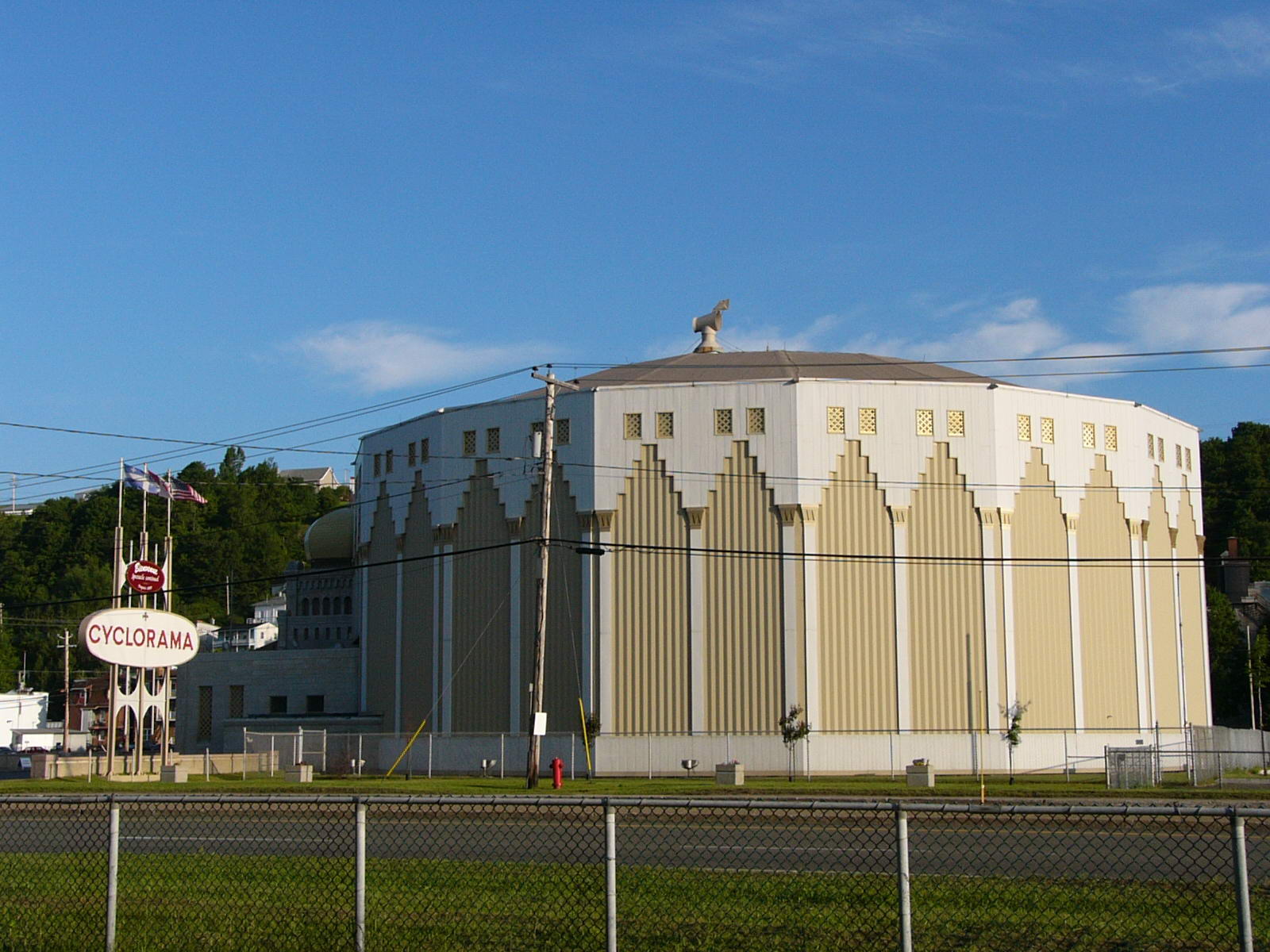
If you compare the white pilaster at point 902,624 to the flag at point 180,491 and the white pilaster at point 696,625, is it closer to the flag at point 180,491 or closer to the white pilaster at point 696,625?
the white pilaster at point 696,625

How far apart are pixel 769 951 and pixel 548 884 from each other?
3959 millimetres

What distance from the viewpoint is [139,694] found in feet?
147

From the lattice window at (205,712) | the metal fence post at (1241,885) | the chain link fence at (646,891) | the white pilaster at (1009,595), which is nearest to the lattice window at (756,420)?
the white pilaster at (1009,595)

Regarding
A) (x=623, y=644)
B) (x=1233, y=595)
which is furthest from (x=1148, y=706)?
(x=1233, y=595)

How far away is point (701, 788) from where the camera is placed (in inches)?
1489

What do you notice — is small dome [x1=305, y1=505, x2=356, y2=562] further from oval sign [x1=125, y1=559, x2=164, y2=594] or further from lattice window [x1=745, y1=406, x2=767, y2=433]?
lattice window [x1=745, y1=406, x2=767, y2=433]

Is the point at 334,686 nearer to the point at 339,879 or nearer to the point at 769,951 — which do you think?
the point at 339,879

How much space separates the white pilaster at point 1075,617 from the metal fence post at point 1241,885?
140ft

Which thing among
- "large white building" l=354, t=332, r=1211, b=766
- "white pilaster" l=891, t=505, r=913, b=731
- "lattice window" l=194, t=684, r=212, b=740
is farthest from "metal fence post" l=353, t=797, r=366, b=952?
"lattice window" l=194, t=684, r=212, b=740

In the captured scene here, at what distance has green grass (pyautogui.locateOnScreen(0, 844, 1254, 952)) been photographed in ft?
37.3

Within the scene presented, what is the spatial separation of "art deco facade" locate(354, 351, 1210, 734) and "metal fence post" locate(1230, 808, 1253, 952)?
1554 inches

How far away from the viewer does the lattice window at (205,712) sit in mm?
63188

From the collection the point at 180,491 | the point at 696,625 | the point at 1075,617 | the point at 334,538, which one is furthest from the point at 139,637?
the point at 1075,617

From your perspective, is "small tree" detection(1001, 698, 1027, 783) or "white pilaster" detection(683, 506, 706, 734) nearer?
"small tree" detection(1001, 698, 1027, 783)
